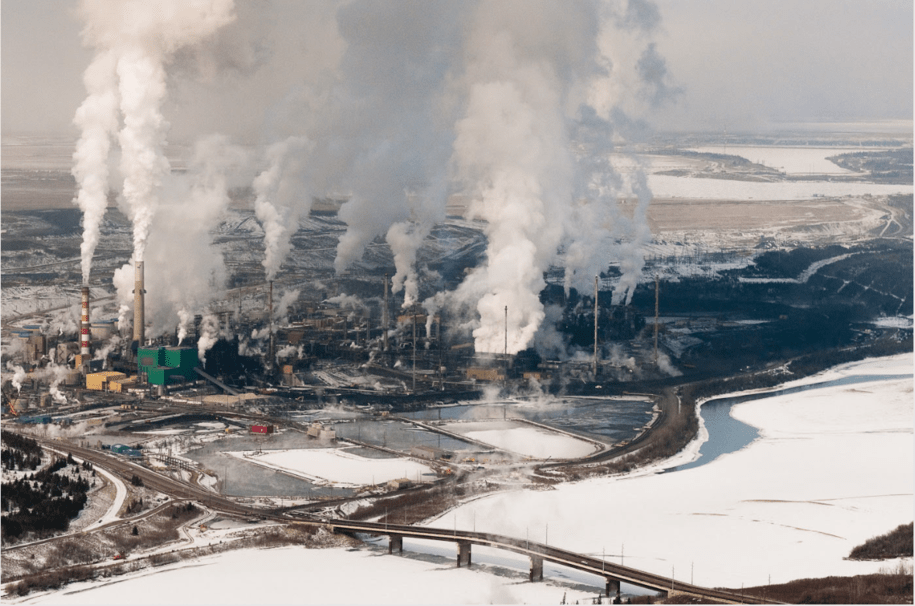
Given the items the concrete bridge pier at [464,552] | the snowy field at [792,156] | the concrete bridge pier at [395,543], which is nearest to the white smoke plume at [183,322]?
the concrete bridge pier at [395,543]

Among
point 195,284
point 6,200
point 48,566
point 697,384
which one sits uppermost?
point 6,200

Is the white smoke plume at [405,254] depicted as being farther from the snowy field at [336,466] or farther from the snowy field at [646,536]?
the snowy field at [336,466]

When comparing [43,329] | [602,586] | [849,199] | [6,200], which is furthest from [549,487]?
[849,199]

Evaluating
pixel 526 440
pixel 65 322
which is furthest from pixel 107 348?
pixel 526 440

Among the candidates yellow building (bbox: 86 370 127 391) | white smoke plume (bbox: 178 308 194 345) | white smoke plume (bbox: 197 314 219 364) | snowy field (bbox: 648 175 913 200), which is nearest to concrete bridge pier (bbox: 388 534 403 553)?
yellow building (bbox: 86 370 127 391)

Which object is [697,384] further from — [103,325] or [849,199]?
[849,199]
